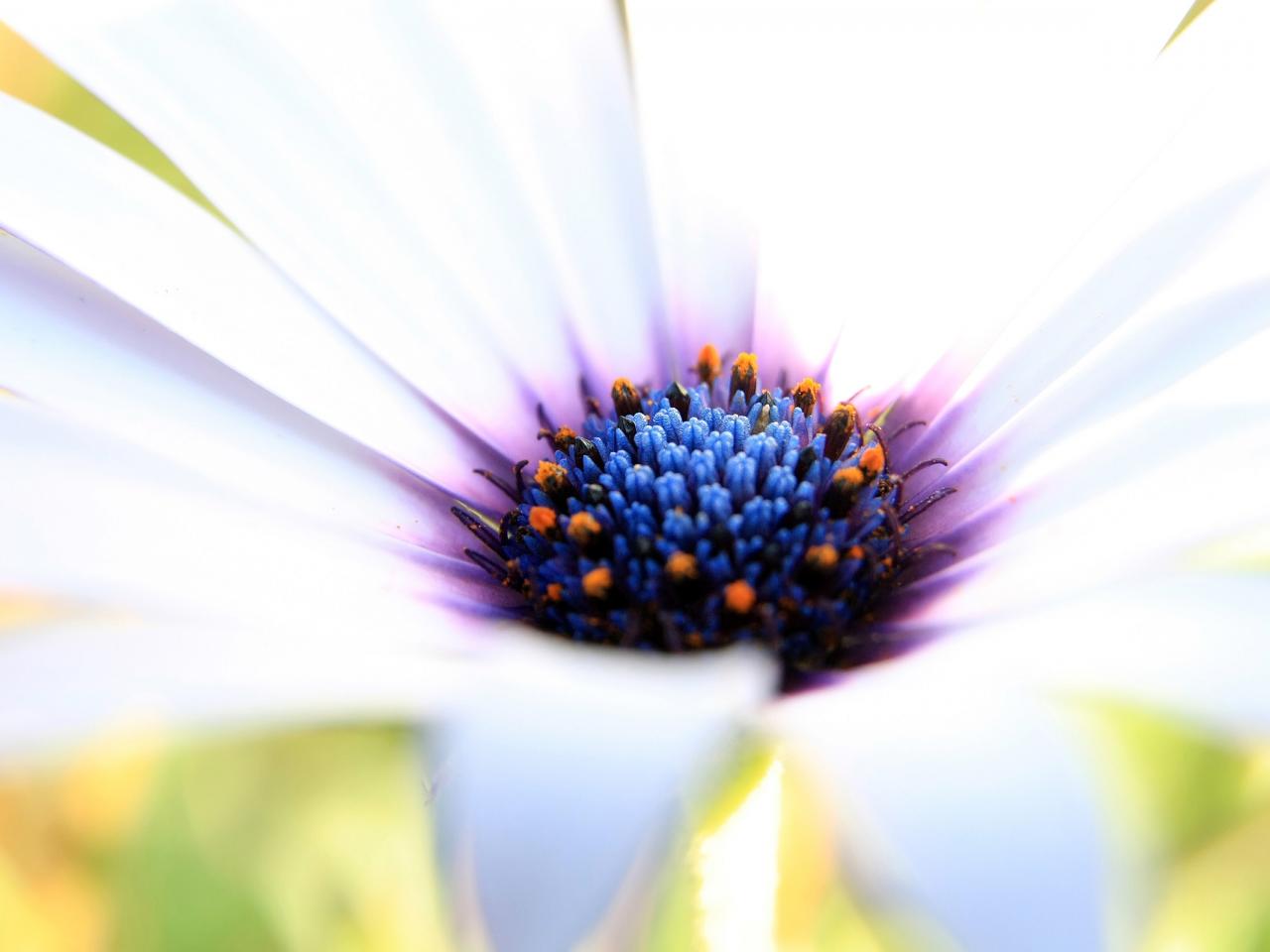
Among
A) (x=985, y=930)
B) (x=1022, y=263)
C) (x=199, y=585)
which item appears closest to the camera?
(x=985, y=930)

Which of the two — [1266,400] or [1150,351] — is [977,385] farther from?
[1266,400]

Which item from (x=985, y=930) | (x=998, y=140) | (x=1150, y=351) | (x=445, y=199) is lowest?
(x=985, y=930)

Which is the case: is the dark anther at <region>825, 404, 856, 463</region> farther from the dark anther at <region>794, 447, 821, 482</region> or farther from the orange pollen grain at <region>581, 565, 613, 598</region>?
the orange pollen grain at <region>581, 565, 613, 598</region>

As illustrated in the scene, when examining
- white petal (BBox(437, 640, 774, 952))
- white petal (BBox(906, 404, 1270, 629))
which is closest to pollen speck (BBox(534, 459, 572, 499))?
white petal (BBox(906, 404, 1270, 629))

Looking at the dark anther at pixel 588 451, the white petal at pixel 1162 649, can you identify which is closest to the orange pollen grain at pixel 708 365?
the dark anther at pixel 588 451

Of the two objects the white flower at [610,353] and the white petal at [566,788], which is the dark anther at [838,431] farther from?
the white petal at [566,788]

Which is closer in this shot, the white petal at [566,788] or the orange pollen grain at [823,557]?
the white petal at [566,788]

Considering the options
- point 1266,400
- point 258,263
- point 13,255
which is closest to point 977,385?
point 1266,400
